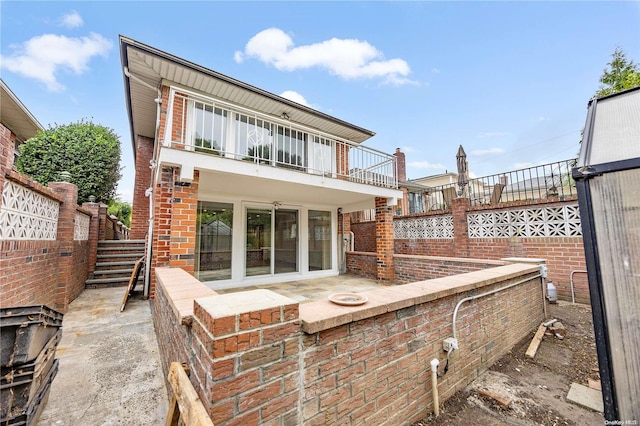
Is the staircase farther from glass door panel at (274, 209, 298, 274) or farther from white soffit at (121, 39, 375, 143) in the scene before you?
white soffit at (121, 39, 375, 143)

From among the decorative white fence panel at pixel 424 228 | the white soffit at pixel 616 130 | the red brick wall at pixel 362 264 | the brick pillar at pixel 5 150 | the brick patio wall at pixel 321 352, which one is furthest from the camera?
the decorative white fence panel at pixel 424 228

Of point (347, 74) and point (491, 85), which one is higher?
point (347, 74)

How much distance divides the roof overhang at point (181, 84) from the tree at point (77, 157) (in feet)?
8.33

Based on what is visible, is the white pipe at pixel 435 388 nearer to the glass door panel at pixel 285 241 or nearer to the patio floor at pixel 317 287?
the patio floor at pixel 317 287

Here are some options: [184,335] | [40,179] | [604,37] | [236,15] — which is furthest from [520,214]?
[40,179]

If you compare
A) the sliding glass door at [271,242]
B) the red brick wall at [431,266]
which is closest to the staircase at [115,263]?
the sliding glass door at [271,242]

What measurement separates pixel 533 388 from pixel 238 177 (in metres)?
5.02

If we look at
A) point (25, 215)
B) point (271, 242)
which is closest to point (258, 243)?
point (271, 242)

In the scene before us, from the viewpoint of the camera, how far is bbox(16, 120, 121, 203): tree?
8.11 m

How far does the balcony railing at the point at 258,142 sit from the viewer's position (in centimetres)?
496

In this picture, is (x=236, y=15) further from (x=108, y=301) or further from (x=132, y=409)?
(x=132, y=409)

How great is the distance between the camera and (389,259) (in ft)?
22.1

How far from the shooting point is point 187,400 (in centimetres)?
114

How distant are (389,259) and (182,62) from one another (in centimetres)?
674
